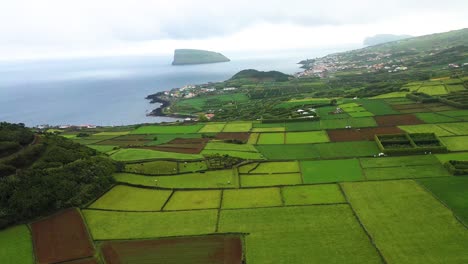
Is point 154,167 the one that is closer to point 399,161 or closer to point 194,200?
point 194,200

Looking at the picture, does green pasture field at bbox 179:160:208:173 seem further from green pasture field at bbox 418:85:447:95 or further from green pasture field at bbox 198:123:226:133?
green pasture field at bbox 418:85:447:95

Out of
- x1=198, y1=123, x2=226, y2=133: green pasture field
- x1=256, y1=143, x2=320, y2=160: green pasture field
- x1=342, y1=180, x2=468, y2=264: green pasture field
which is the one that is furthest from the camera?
x1=198, y1=123, x2=226, y2=133: green pasture field

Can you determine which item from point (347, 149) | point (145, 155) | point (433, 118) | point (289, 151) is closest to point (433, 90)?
point (433, 118)

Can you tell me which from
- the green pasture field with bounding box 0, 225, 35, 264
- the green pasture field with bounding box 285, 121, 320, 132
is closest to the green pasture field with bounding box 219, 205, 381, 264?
the green pasture field with bounding box 0, 225, 35, 264

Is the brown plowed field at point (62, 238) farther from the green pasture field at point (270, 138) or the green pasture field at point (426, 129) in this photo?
the green pasture field at point (426, 129)

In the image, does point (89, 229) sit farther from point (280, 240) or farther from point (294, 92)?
point (294, 92)
